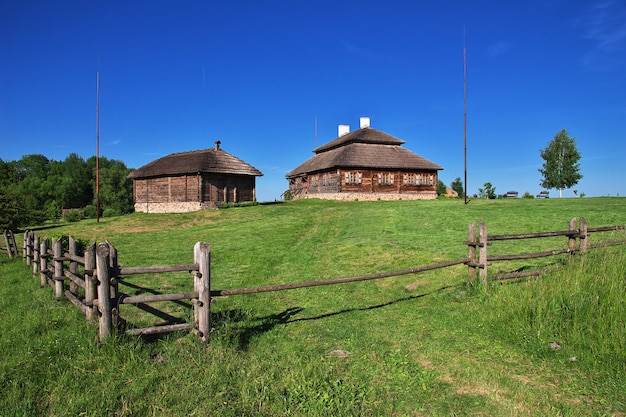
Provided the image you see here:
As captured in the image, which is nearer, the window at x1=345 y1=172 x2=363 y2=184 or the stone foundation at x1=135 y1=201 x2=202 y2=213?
the stone foundation at x1=135 y1=201 x2=202 y2=213

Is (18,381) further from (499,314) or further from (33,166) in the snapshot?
(33,166)

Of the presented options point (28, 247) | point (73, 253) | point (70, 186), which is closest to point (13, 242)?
point (28, 247)

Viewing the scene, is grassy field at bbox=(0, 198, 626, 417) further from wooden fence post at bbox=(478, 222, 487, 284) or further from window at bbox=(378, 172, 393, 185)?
window at bbox=(378, 172, 393, 185)

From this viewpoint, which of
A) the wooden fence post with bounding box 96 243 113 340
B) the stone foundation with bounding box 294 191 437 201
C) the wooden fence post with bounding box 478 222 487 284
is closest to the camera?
the wooden fence post with bounding box 96 243 113 340

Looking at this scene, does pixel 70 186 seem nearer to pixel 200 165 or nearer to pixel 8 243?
pixel 200 165

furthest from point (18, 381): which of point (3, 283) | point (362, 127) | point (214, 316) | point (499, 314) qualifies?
point (362, 127)

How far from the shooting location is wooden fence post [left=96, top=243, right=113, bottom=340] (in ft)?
16.3

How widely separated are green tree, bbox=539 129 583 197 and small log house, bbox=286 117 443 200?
2129 centimetres

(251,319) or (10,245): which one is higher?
(10,245)

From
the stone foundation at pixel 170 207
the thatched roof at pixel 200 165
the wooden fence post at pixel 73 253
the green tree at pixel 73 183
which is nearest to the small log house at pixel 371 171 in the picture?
the thatched roof at pixel 200 165

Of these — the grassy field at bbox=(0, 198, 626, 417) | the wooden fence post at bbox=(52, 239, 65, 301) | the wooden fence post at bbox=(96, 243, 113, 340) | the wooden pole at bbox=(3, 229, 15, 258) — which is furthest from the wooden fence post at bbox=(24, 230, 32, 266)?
the wooden fence post at bbox=(96, 243, 113, 340)

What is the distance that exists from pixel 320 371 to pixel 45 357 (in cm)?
355

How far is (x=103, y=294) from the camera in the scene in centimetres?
499

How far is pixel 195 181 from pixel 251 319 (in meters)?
30.5
